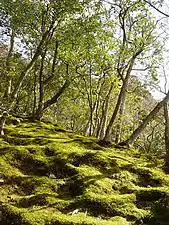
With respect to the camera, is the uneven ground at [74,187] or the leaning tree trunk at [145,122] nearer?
the uneven ground at [74,187]

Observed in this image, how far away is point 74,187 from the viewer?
26.8 feet

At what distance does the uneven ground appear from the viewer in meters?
6.71

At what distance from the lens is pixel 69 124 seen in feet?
149

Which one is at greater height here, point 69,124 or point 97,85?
point 97,85

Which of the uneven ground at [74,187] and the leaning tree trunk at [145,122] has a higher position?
the leaning tree trunk at [145,122]

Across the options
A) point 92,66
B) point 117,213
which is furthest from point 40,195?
point 92,66

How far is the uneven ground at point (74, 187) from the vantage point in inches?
264

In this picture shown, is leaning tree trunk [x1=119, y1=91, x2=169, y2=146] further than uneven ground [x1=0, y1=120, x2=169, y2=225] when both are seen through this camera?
Yes

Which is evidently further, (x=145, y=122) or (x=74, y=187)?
(x=145, y=122)

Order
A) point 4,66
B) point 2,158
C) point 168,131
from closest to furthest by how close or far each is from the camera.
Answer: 1. point 2,158
2. point 168,131
3. point 4,66

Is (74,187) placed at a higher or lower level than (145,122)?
lower

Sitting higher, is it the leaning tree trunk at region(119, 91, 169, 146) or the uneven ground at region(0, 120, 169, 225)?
the leaning tree trunk at region(119, 91, 169, 146)

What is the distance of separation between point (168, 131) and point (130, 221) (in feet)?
16.7

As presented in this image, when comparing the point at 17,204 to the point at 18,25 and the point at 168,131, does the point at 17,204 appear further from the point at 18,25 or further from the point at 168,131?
the point at 18,25
